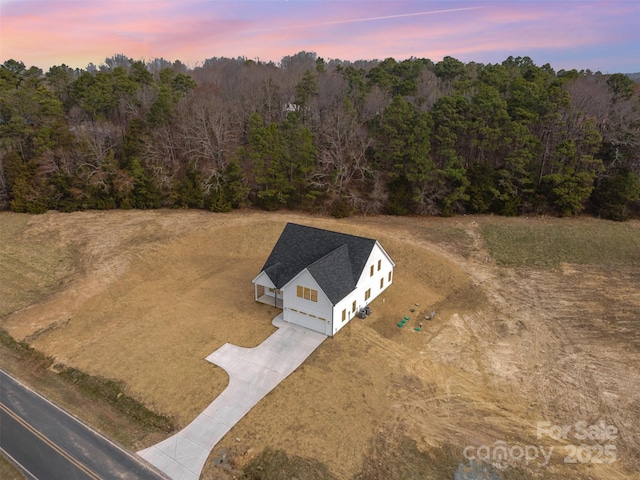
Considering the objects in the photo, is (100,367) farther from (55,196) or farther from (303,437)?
(55,196)

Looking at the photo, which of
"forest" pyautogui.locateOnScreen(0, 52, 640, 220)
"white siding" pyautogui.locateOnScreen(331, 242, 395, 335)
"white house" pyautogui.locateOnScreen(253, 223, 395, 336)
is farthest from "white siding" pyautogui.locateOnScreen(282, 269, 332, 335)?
"forest" pyautogui.locateOnScreen(0, 52, 640, 220)

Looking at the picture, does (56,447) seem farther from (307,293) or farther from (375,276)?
(375,276)

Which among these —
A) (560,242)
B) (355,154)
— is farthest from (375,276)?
(355,154)

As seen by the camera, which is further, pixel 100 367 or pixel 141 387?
pixel 100 367

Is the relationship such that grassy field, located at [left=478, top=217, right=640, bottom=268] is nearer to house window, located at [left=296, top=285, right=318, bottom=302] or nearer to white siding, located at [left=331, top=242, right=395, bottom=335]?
white siding, located at [left=331, top=242, right=395, bottom=335]

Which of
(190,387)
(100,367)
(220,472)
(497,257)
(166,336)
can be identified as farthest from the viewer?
(497,257)

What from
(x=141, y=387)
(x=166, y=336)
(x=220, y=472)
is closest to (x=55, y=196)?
(x=166, y=336)

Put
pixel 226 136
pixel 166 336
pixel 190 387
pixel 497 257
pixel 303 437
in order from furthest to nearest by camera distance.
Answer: pixel 226 136, pixel 497 257, pixel 166 336, pixel 190 387, pixel 303 437

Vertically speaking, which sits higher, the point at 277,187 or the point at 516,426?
the point at 277,187

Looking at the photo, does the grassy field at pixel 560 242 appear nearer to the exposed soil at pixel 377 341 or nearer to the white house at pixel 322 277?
the exposed soil at pixel 377 341
